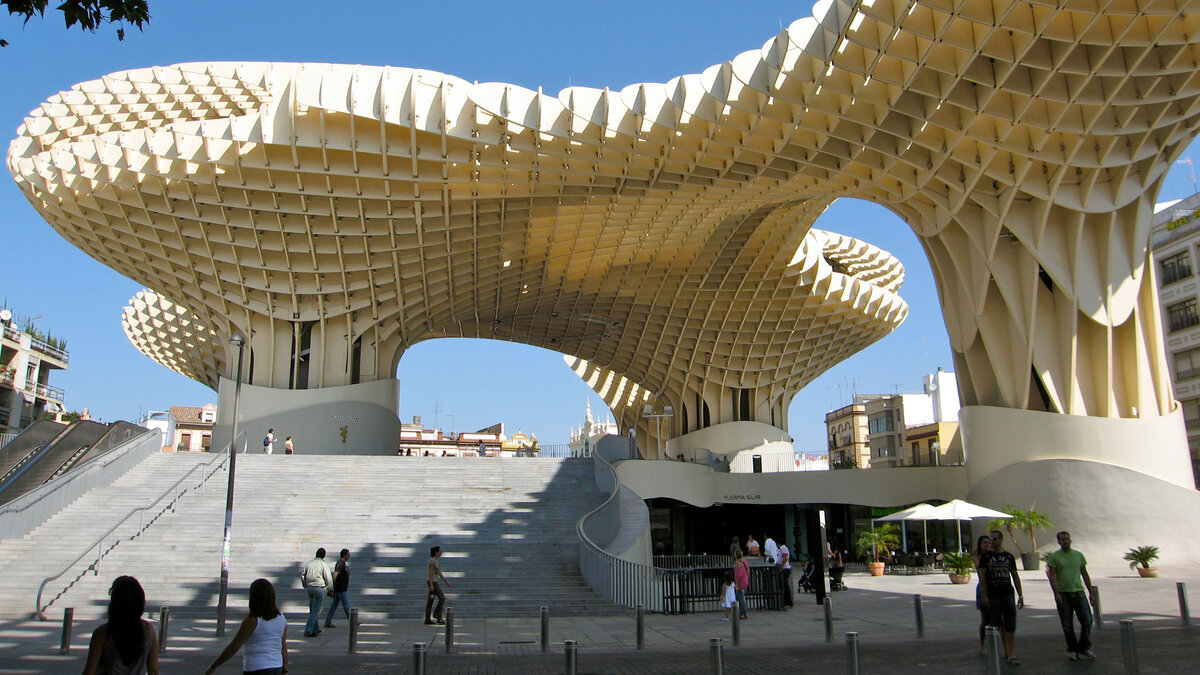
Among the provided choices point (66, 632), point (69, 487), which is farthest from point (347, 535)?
point (66, 632)

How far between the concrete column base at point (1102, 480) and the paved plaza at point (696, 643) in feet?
23.7

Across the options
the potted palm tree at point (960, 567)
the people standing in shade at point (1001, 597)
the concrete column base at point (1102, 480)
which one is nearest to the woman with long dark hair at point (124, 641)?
the people standing in shade at point (1001, 597)

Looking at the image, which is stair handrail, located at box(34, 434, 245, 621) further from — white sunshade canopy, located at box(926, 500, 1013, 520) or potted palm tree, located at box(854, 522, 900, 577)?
potted palm tree, located at box(854, 522, 900, 577)

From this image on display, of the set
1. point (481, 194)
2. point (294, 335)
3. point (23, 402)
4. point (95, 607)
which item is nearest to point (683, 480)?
point (481, 194)

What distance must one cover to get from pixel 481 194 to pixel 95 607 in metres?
19.6

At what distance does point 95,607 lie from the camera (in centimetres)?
1711

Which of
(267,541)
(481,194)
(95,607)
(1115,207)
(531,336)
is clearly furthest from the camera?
(531,336)

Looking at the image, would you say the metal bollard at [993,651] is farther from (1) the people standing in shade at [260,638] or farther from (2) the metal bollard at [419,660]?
(1) the people standing in shade at [260,638]

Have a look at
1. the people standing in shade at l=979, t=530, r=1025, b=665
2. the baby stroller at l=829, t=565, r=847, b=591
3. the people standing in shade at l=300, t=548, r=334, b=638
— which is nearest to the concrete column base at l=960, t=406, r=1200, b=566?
the baby stroller at l=829, t=565, r=847, b=591

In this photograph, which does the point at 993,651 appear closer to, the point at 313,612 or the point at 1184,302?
→ the point at 313,612

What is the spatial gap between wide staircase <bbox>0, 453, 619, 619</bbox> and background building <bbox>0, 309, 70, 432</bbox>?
109 feet

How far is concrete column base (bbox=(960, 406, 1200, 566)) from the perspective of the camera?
25.3 m

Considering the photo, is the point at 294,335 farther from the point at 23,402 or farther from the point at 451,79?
the point at 23,402

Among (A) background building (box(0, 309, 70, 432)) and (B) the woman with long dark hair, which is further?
(A) background building (box(0, 309, 70, 432))
